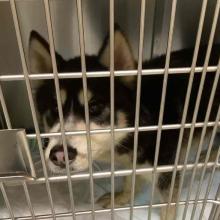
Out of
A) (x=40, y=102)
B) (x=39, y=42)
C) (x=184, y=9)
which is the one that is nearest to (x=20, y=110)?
(x=40, y=102)

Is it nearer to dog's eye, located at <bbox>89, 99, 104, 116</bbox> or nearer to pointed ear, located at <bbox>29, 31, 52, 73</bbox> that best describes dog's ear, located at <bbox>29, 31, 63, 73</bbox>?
pointed ear, located at <bbox>29, 31, 52, 73</bbox>

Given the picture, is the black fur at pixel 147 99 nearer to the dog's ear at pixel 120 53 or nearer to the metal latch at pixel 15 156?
the dog's ear at pixel 120 53

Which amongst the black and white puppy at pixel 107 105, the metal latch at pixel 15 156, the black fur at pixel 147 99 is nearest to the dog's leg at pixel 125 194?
the black and white puppy at pixel 107 105

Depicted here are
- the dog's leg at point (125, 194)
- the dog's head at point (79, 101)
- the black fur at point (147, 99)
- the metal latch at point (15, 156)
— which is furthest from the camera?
the dog's leg at point (125, 194)

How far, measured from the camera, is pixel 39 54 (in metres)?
0.76

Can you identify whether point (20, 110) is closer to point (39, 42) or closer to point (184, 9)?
point (39, 42)

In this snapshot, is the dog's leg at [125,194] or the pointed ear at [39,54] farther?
the dog's leg at [125,194]

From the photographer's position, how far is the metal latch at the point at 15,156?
61cm

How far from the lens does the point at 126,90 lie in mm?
879

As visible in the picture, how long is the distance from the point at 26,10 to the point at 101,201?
690 millimetres

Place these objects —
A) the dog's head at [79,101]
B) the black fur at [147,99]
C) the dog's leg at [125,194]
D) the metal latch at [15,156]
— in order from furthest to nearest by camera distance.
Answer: the dog's leg at [125,194] → the black fur at [147,99] → the dog's head at [79,101] → the metal latch at [15,156]

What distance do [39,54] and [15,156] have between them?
0.85 feet

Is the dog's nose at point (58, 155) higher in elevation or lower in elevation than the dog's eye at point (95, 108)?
lower

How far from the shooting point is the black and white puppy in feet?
2.39
